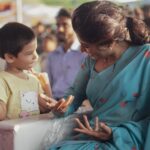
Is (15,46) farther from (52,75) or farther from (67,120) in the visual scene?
(52,75)

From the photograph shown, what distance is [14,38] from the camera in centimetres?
152

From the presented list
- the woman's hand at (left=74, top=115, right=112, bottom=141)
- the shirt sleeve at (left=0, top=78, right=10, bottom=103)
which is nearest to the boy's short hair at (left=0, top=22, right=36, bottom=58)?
the shirt sleeve at (left=0, top=78, right=10, bottom=103)

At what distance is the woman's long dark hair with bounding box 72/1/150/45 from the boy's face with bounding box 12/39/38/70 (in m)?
0.26

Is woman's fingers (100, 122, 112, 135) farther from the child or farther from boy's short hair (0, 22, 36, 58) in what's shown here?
boy's short hair (0, 22, 36, 58)

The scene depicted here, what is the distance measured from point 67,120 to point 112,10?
0.42 meters

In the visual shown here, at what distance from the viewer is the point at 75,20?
1.33 metres

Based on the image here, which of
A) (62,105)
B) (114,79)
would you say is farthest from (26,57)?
(114,79)

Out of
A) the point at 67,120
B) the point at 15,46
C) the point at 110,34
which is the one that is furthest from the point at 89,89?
the point at 15,46

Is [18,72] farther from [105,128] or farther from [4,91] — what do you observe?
[105,128]

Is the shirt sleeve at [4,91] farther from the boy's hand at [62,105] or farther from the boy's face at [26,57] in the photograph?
the boy's hand at [62,105]

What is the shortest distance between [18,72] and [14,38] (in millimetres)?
143

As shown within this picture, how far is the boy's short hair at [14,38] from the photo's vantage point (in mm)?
1521

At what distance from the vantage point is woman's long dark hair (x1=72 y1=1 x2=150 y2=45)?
1.29 metres

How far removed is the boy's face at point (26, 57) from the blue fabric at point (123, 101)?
0.27 m
